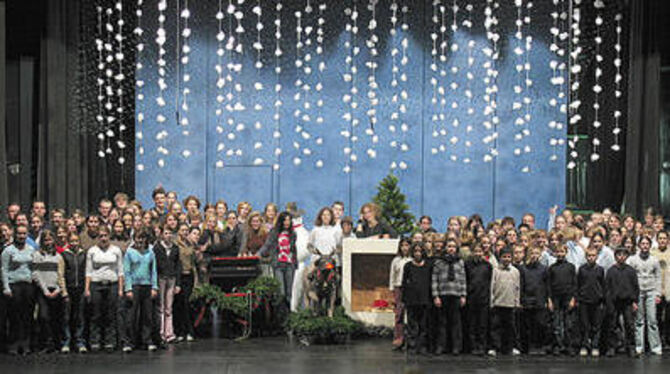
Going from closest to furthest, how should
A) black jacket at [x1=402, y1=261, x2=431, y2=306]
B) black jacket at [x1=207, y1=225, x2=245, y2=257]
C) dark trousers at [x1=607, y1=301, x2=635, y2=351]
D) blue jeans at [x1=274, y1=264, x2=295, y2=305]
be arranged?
1. black jacket at [x1=402, y1=261, x2=431, y2=306]
2. dark trousers at [x1=607, y1=301, x2=635, y2=351]
3. black jacket at [x1=207, y1=225, x2=245, y2=257]
4. blue jeans at [x1=274, y1=264, x2=295, y2=305]

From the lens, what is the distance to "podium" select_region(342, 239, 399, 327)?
11203mm

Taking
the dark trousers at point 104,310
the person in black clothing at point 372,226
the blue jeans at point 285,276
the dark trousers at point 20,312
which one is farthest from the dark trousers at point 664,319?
the dark trousers at point 20,312

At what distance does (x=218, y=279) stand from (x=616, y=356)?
453cm

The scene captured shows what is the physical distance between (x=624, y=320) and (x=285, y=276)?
157 inches

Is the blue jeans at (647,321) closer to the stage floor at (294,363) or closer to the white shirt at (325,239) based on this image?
the stage floor at (294,363)

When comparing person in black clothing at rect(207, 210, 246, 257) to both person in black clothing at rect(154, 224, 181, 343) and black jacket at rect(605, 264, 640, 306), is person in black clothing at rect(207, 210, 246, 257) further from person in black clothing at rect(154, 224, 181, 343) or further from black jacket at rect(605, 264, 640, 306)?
black jacket at rect(605, 264, 640, 306)

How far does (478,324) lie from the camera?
1019cm

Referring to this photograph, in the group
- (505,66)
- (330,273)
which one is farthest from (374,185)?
(330,273)

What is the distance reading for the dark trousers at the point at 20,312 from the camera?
388 inches

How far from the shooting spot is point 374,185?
1625cm

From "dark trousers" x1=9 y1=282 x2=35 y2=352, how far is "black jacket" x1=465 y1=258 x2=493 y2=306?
183 inches

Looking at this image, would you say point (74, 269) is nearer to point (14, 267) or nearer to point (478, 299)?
point (14, 267)

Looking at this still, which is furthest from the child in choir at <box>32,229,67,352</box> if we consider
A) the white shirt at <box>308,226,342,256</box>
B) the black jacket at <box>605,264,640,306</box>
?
the black jacket at <box>605,264,640,306</box>

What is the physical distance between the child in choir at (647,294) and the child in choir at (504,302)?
1358 millimetres
